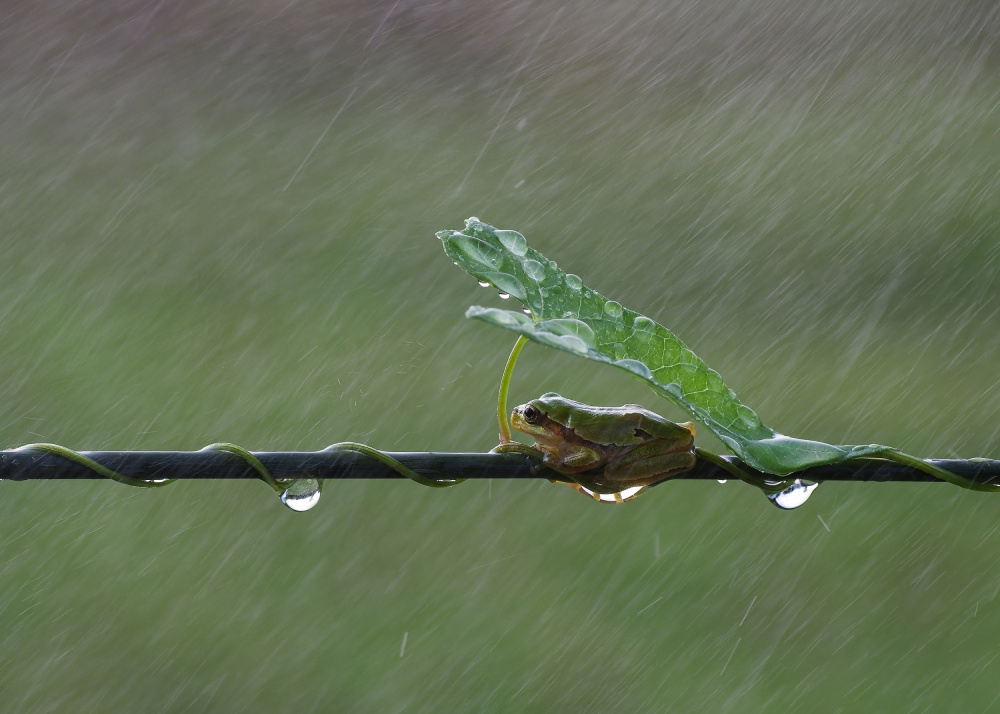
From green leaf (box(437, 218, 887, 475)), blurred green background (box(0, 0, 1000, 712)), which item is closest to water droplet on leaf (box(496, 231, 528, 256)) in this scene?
green leaf (box(437, 218, 887, 475))

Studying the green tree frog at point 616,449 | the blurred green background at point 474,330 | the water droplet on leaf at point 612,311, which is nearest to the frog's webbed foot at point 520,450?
the green tree frog at point 616,449

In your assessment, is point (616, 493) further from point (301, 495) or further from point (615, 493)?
point (301, 495)

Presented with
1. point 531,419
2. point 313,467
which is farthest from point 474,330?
point 313,467

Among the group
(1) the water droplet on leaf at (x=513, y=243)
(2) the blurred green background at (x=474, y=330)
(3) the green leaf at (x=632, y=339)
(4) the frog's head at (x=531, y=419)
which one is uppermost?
(1) the water droplet on leaf at (x=513, y=243)

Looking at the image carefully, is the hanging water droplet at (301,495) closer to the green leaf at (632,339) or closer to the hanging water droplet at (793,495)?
the green leaf at (632,339)

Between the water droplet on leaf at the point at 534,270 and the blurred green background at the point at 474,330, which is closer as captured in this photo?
the water droplet on leaf at the point at 534,270

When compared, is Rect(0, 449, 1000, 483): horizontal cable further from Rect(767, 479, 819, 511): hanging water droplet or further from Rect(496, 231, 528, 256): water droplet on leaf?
Rect(496, 231, 528, 256): water droplet on leaf
